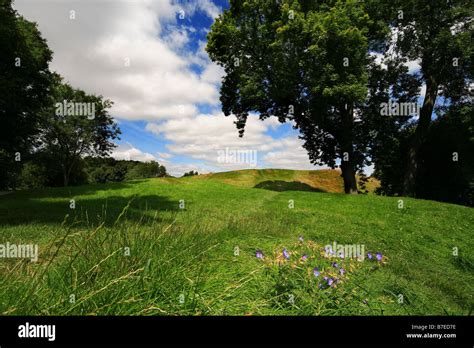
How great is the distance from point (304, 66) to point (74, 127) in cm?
→ 3241

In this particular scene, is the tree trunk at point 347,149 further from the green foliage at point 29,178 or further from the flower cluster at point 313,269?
the green foliage at point 29,178

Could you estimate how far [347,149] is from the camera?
78.8ft

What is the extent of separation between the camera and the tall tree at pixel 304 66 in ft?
64.1

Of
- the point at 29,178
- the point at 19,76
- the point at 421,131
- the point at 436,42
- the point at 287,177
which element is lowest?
the point at 287,177

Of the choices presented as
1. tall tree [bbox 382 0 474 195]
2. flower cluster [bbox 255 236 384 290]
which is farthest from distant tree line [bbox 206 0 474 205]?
flower cluster [bbox 255 236 384 290]

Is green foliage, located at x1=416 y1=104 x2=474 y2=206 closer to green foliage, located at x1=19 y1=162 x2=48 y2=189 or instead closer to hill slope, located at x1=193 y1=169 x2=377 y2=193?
hill slope, located at x1=193 y1=169 x2=377 y2=193

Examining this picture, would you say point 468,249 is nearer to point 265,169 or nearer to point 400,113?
point 400,113

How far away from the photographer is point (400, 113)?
2342 cm

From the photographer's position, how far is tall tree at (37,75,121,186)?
36094mm

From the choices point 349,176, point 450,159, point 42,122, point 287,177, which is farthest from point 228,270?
point 287,177

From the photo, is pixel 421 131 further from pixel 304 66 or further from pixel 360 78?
pixel 304 66

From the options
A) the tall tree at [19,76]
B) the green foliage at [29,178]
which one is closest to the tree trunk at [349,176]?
the tall tree at [19,76]

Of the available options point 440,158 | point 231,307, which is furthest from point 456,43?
point 231,307
